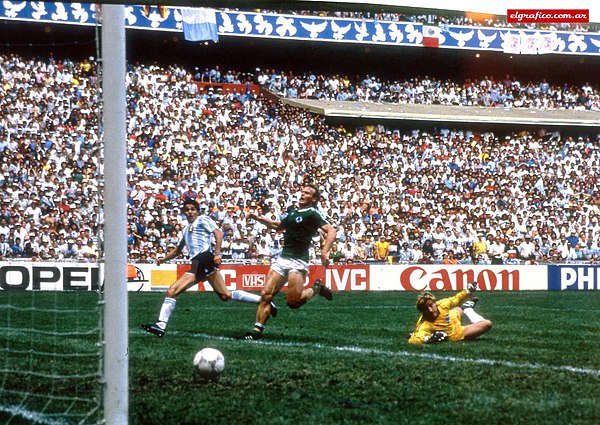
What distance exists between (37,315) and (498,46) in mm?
27466

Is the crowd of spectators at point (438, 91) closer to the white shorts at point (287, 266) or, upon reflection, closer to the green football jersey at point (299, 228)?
the green football jersey at point (299, 228)

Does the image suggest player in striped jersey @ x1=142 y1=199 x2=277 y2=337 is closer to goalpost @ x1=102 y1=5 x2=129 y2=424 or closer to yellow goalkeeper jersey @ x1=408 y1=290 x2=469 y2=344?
yellow goalkeeper jersey @ x1=408 y1=290 x2=469 y2=344

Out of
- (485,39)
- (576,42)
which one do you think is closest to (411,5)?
(485,39)

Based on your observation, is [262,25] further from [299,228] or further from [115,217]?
[115,217]

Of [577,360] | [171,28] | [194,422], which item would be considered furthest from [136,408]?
[171,28]

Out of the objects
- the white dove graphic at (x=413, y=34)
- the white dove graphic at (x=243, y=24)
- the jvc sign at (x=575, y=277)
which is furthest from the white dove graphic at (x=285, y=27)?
the jvc sign at (x=575, y=277)

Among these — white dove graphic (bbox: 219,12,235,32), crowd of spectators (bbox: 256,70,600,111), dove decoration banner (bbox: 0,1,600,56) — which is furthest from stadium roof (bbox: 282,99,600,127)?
white dove graphic (bbox: 219,12,235,32)

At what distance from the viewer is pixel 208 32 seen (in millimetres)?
33250

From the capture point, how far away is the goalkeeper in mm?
12414

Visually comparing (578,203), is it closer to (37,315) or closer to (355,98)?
(355,98)

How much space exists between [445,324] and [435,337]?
402 mm

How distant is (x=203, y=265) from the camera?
14.2 metres

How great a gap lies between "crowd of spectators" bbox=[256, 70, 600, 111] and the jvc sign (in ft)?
41.0

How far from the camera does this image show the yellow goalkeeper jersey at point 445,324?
12.6 metres
